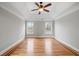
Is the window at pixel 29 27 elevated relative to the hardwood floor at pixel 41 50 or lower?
elevated

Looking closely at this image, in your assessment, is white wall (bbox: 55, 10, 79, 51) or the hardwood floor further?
white wall (bbox: 55, 10, 79, 51)

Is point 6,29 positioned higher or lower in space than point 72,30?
higher

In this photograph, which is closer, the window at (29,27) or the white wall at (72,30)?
the white wall at (72,30)

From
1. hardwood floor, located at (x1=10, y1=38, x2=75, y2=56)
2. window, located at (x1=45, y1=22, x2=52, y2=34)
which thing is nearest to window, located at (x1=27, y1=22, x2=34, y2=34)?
window, located at (x1=45, y1=22, x2=52, y2=34)

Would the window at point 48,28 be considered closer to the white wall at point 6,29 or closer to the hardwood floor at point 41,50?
the hardwood floor at point 41,50

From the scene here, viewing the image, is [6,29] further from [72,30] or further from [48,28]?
[48,28]

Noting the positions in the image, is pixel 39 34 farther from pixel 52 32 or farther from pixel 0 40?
pixel 0 40

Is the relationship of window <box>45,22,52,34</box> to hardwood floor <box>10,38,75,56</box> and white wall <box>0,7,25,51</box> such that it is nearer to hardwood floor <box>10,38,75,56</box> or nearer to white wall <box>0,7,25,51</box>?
hardwood floor <box>10,38,75,56</box>

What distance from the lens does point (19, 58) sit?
953 millimetres

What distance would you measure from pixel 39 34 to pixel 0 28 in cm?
739

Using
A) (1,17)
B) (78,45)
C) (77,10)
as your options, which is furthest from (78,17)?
(1,17)

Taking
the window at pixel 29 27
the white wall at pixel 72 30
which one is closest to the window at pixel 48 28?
the window at pixel 29 27

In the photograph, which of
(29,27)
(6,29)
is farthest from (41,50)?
(29,27)

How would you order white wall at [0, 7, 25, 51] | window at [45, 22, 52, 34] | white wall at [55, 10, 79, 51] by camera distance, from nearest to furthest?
white wall at [0, 7, 25, 51] → white wall at [55, 10, 79, 51] → window at [45, 22, 52, 34]
